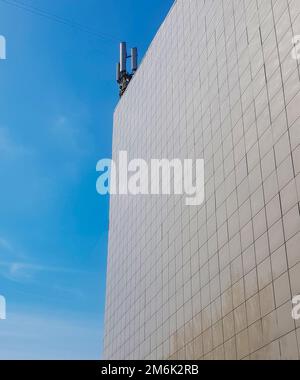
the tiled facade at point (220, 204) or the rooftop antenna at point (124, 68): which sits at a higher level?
the rooftop antenna at point (124, 68)

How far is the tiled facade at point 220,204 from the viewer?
857 inches

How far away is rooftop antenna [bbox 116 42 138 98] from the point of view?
58500 mm

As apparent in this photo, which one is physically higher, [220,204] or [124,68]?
[124,68]

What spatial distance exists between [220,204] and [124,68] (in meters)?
37.0

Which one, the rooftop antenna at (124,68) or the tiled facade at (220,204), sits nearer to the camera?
the tiled facade at (220,204)

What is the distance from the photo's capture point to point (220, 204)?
27484 millimetres

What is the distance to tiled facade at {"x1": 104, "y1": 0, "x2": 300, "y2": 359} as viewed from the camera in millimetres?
21766

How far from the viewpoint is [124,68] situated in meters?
61.1

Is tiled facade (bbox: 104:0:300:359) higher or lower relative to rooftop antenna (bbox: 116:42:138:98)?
lower

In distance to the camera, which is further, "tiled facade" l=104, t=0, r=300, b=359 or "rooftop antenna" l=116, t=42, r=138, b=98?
"rooftop antenna" l=116, t=42, r=138, b=98

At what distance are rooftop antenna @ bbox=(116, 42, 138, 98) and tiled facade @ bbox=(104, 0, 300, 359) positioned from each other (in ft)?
47.0

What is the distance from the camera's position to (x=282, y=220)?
70.0 feet

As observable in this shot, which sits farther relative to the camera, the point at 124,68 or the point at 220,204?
the point at 124,68

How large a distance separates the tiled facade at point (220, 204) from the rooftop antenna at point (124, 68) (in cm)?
1433
